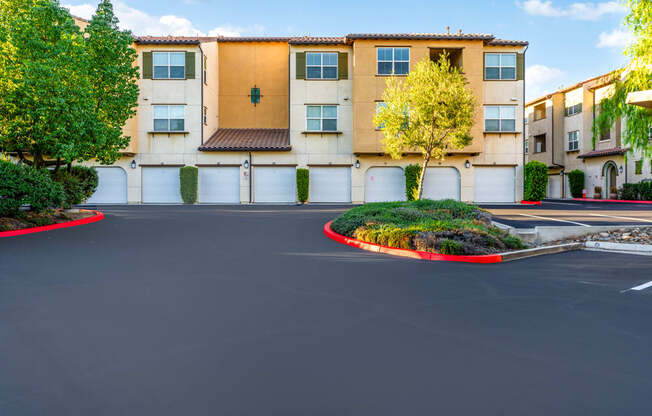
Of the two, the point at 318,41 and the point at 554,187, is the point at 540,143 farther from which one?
the point at 318,41

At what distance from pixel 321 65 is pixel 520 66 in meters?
13.7

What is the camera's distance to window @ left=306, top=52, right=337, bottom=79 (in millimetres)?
28234

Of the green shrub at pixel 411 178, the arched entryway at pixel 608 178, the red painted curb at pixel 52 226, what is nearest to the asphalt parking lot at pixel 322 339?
the red painted curb at pixel 52 226

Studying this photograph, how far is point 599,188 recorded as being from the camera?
35.4 meters

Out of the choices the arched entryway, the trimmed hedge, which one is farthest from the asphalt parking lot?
the arched entryway

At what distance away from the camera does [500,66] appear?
93.5 ft

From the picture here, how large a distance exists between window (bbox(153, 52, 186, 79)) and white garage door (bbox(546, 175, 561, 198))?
36438 millimetres

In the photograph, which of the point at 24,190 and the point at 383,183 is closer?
the point at 24,190

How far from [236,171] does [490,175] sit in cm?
1773

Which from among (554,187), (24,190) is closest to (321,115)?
(24,190)

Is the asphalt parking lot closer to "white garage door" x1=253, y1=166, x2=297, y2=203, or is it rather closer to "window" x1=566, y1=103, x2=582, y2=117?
"white garage door" x1=253, y1=166, x2=297, y2=203

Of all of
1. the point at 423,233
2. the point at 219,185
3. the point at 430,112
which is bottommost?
the point at 423,233

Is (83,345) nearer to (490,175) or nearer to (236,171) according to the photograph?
(236,171)

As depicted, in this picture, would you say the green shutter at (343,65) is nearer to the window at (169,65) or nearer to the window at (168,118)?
the window at (169,65)
